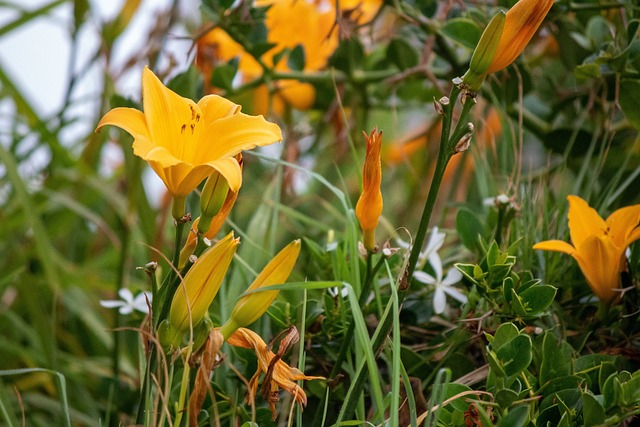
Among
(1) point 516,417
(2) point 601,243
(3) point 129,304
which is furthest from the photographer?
(3) point 129,304

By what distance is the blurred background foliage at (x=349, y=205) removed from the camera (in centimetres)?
56

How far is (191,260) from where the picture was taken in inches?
18.0

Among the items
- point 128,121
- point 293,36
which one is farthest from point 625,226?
point 293,36

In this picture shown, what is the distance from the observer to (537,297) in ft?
1.71

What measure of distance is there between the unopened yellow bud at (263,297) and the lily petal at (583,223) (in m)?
0.23

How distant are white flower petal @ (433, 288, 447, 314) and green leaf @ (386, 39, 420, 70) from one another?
0.36 m

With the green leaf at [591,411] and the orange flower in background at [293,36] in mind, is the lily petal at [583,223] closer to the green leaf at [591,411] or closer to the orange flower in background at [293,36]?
the green leaf at [591,411]

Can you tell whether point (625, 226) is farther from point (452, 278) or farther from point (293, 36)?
point (293, 36)

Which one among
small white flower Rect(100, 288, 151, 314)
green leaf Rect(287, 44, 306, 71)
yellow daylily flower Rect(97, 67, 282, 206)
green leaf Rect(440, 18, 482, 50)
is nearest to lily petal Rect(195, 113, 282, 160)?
yellow daylily flower Rect(97, 67, 282, 206)

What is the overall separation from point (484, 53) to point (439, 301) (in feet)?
0.77

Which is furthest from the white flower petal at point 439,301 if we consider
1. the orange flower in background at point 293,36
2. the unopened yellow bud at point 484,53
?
the orange flower in background at point 293,36

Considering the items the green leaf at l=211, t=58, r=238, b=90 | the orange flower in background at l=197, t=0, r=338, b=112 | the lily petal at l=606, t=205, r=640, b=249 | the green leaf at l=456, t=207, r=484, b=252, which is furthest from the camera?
the orange flower in background at l=197, t=0, r=338, b=112

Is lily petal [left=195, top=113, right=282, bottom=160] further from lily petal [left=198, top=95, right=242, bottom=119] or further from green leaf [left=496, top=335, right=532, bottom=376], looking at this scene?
green leaf [left=496, top=335, right=532, bottom=376]

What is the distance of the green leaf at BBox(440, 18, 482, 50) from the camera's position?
0.70 m
